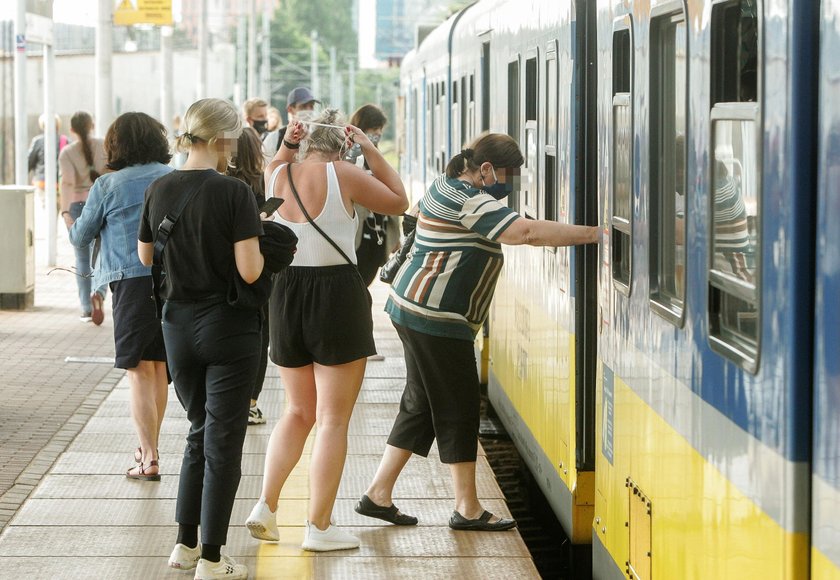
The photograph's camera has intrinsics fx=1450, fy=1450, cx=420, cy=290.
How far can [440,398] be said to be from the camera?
5891 millimetres

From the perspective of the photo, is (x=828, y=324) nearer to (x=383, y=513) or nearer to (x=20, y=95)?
(x=383, y=513)

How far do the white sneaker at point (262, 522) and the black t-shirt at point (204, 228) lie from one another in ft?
3.68

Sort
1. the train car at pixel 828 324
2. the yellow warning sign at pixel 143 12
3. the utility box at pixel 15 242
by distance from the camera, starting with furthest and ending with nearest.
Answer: the yellow warning sign at pixel 143 12, the utility box at pixel 15 242, the train car at pixel 828 324

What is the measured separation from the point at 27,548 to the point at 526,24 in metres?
3.35

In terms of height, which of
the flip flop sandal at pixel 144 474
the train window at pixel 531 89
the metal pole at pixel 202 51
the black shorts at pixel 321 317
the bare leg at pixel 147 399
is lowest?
the flip flop sandal at pixel 144 474

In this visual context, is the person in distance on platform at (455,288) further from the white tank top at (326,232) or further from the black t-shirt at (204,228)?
the black t-shirt at (204,228)

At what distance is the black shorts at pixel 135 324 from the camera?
671 cm

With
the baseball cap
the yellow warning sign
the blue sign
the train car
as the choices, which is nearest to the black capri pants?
the blue sign

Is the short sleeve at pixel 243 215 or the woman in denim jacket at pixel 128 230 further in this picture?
the woman in denim jacket at pixel 128 230

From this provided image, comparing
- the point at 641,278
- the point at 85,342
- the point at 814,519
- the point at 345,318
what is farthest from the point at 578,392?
the point at 85,342

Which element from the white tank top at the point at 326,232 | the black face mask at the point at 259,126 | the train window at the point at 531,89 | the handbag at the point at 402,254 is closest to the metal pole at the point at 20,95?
the black face mask at the point at 259,126

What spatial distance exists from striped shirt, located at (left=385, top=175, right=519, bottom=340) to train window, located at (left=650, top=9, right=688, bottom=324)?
4.94 ft

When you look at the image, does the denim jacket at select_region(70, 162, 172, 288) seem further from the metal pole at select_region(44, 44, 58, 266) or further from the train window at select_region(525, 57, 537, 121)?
the metal pole at select_region(44, 44, 58, 266)

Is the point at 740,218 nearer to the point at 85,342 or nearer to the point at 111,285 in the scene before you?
the point at 111,285
